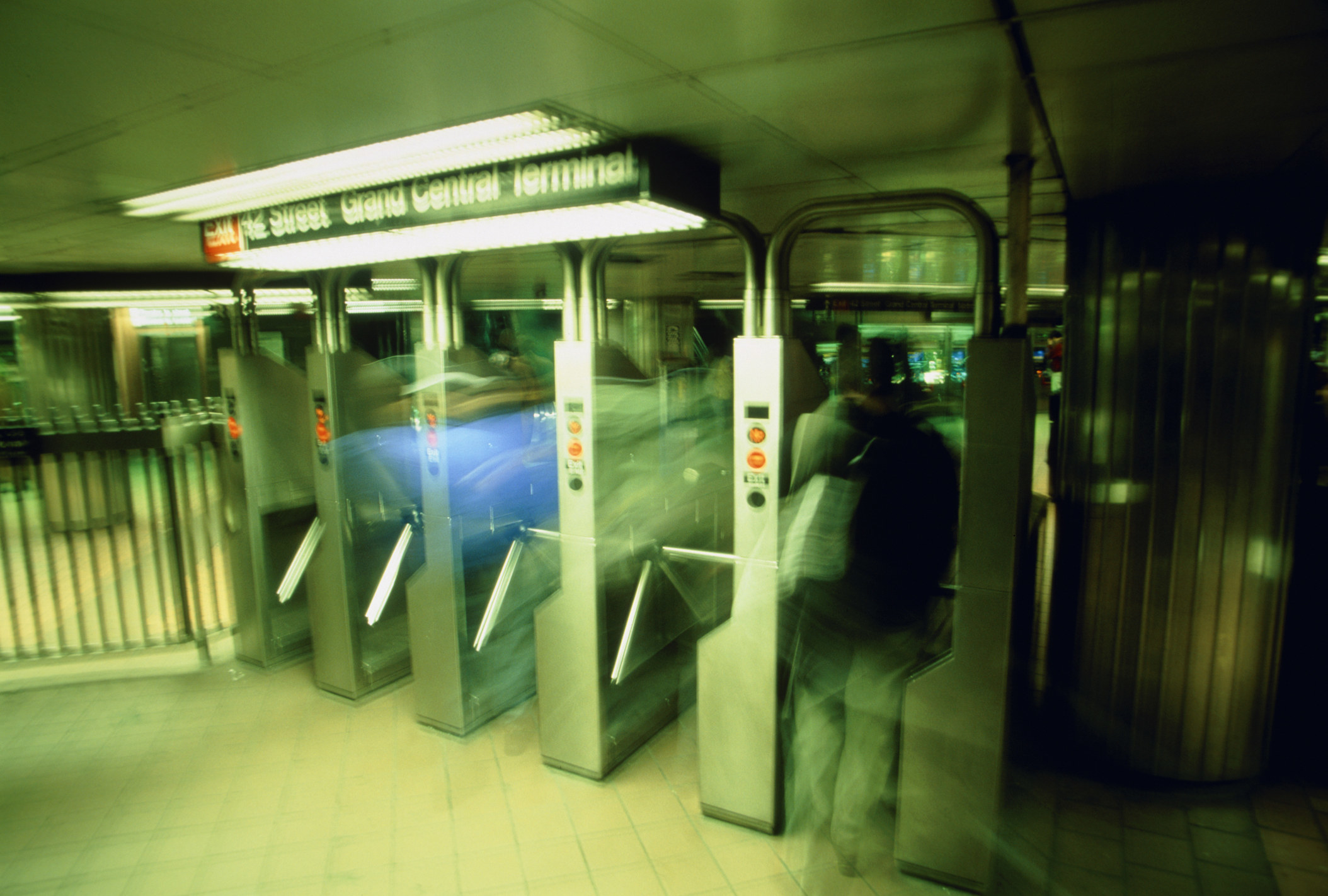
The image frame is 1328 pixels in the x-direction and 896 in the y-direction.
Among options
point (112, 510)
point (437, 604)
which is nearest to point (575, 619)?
point (437, 604)

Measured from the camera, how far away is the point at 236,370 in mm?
3695

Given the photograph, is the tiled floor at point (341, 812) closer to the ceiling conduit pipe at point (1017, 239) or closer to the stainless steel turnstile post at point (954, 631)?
the stainless steel turnstile post at point (954, 631)

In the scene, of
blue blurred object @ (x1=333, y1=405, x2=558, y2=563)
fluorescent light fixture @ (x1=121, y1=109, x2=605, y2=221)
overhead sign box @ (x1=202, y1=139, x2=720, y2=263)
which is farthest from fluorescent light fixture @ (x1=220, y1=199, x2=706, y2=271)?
blue blurred object @ (x1=333, y1=405, x2=558, y2=563)

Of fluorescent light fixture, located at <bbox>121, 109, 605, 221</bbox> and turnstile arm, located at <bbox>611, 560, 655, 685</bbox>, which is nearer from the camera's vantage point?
fluorescent light fixture, located at <bbox>121, 109, 605, 221</bbox>

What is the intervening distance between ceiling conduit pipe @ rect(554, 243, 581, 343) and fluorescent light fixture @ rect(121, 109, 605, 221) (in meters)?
0.57

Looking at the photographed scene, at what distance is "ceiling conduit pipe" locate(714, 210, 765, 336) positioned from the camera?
2381 mm

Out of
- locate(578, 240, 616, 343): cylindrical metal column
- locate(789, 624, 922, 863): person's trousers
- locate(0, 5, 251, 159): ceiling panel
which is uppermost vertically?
locate(0, 5, 251, 159): ceiling panel

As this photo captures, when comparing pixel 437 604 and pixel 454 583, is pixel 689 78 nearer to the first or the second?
pixel 454 583

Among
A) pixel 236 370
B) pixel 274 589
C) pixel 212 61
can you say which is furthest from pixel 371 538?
pixel 212 61

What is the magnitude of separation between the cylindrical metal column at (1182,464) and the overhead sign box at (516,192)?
1.58m

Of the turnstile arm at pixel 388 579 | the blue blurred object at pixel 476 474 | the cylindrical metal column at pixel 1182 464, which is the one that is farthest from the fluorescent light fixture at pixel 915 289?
the turnstile arm at pixel 388 579

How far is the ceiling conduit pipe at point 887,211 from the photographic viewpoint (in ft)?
6.93

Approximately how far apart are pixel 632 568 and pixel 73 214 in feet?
9.61

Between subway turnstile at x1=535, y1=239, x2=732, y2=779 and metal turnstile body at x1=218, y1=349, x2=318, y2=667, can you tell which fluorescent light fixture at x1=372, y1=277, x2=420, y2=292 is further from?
subway turnstile at x1=535, y1=239, x2=732, y2=779
